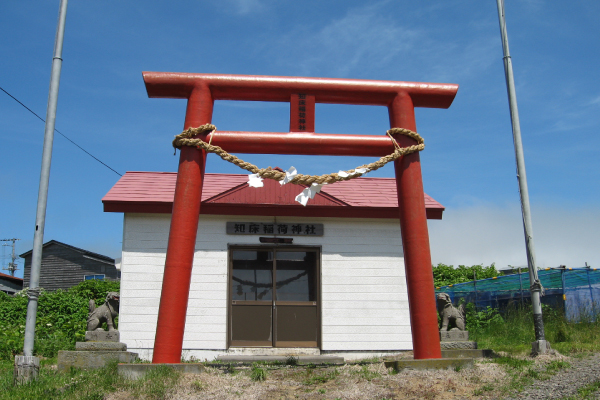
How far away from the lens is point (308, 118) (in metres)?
8.37

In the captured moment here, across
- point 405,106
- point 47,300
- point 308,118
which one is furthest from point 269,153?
point 47,300

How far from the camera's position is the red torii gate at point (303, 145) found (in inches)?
304

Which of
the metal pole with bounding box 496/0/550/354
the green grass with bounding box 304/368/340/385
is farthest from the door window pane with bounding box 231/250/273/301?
the metal pole with bounding box 496/0/550/354

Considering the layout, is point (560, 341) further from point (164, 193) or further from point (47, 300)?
point (47, 300)

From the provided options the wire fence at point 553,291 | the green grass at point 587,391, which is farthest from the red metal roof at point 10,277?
the green grass at point 587,391

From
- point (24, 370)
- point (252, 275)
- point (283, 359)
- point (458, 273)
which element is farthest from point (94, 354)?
point (458, 273)

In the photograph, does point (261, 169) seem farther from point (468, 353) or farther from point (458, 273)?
point (458, 273)

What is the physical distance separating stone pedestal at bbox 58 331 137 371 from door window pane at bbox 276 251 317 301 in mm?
3354

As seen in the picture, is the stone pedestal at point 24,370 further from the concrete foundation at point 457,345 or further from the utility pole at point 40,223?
the concrete foundation at point 457,345

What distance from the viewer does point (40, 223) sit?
298 inches

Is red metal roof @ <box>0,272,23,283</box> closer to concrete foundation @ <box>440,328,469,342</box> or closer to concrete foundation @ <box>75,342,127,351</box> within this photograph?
concrete foundation @ <box>75,342,127,351</box>

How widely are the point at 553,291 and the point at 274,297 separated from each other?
8513 mm

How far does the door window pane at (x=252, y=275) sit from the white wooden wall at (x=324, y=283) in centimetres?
29

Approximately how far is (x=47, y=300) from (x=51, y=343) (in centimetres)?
640
